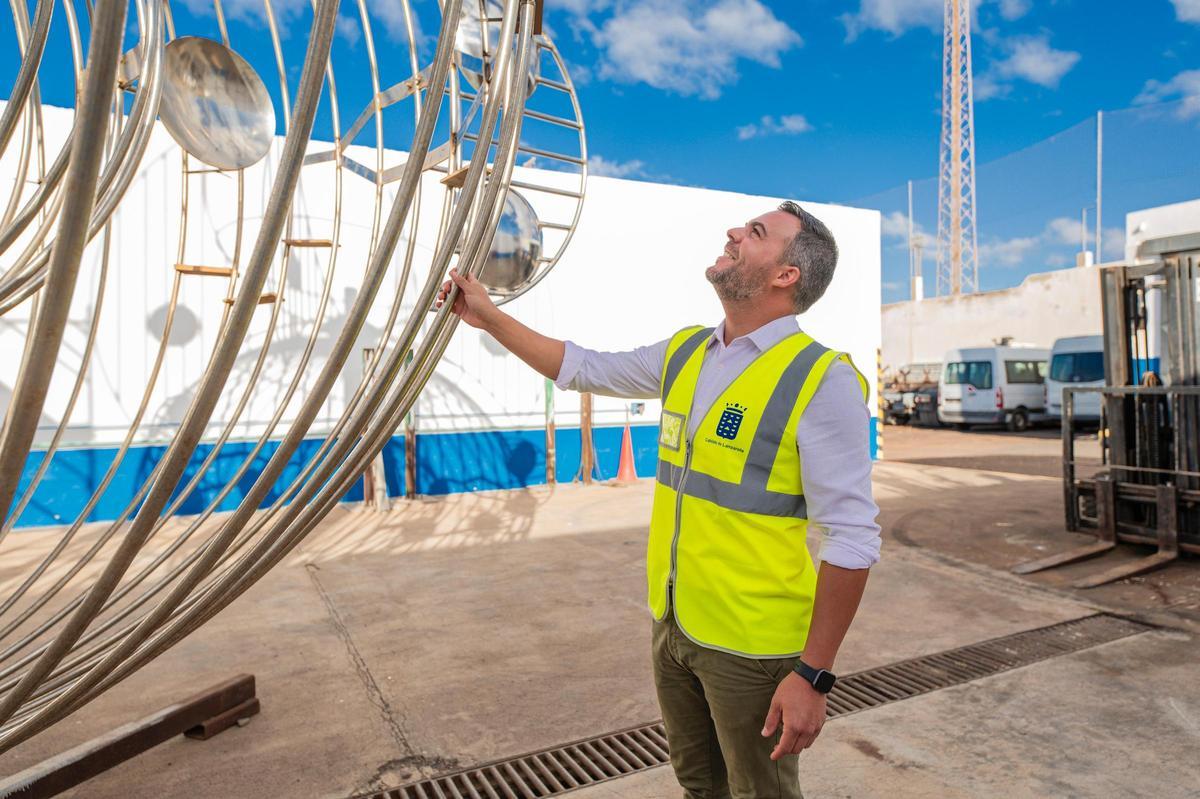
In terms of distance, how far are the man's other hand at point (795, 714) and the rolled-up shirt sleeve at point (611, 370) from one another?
0.79 meters

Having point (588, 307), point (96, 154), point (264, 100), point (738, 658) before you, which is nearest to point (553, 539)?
point (588, 307)

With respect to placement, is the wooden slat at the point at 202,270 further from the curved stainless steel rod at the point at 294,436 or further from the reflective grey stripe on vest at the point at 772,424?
the reflective grey stripe on vest at the point at 772,424

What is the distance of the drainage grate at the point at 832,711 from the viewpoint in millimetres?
2570

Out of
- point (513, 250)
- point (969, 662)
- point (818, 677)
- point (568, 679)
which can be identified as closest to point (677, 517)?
point (818, 677)

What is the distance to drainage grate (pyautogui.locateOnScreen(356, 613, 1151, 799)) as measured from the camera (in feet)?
8.43

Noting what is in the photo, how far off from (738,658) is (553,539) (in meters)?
4.97

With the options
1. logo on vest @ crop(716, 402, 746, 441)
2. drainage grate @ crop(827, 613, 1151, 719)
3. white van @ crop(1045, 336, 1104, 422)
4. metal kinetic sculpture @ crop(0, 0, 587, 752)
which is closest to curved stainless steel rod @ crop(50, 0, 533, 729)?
metal kinetic sculpture @ crop(0, 0, 587, 752)

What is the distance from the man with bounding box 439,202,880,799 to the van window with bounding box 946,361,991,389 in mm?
18029

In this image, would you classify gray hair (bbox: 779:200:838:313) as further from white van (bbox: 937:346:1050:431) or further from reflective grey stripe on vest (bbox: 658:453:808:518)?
white van (bbox: 937:346:1050:431)

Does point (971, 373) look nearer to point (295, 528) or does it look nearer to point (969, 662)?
point (969, 662)

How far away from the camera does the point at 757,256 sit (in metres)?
1.69

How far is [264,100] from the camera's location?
2459 millimetres

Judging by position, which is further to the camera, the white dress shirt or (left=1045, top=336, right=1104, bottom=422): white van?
(left=1045, top=336, right=1104, bottom=422): white van

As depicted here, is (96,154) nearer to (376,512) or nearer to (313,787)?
(313,787)
